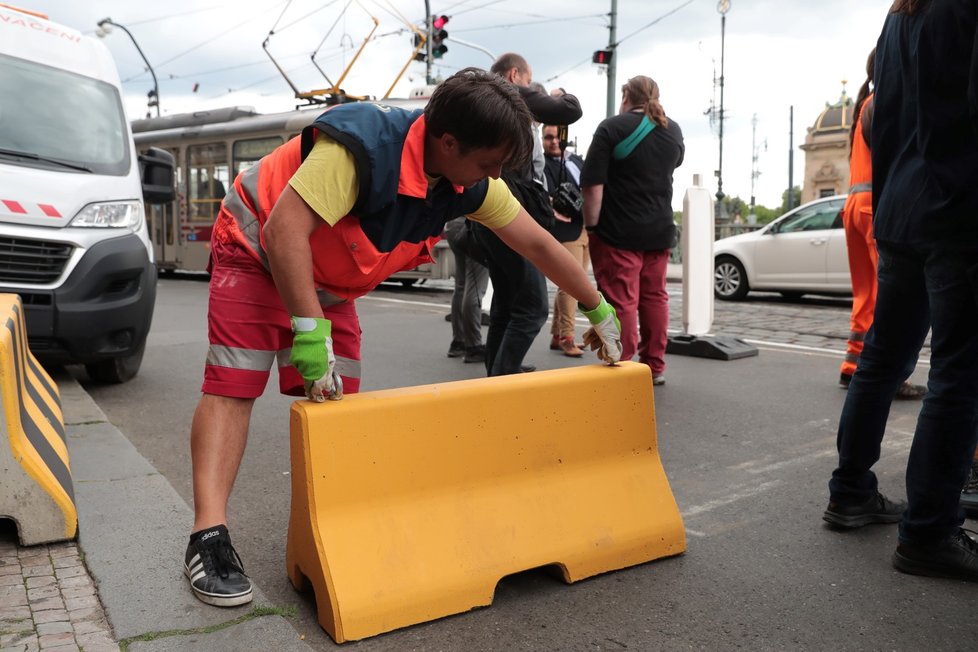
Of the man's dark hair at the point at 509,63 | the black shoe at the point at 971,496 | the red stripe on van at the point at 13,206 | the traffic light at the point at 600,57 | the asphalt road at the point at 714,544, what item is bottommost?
the asphalt road at the point at 714,544

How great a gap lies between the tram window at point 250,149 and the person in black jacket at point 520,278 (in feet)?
38.4

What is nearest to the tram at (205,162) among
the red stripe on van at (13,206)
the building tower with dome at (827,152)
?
the red stripe on van at (13,206)

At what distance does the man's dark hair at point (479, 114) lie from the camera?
2523 millimetres

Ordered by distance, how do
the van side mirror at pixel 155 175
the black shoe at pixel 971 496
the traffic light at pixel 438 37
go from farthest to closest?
the traffic light at pixel 438 37
the van side mirror at pixel 155 175
the black shoe at pixel 971 496

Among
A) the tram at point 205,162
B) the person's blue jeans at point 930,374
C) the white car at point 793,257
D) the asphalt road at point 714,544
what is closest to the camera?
the asphalt road at point 714,544

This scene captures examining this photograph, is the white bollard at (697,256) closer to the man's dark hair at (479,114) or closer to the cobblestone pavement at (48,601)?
the man's dark hair at (479,114)

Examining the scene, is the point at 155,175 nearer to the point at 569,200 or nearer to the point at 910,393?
the point at 569,200

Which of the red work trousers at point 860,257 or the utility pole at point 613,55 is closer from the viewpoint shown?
the red work trousers at point 860,257

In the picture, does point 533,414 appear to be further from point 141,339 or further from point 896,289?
point 141,339

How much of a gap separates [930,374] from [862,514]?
67 cm

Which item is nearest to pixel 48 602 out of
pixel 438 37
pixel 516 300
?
pixel 516 300

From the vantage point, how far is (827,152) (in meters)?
74.1

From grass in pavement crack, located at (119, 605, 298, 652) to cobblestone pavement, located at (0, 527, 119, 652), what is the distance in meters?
0.05

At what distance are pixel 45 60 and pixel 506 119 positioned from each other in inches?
193
